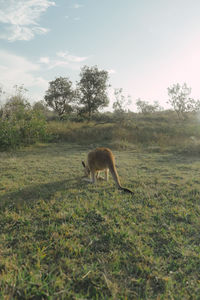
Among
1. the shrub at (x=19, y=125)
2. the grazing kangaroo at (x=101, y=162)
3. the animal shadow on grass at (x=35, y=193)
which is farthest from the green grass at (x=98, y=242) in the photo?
the shrub at (x=19, y=125)

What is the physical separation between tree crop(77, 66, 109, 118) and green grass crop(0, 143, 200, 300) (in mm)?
20409

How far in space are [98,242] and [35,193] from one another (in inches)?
97.6

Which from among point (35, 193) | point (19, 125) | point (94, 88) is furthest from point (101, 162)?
point (94, 88)

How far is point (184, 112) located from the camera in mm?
28766

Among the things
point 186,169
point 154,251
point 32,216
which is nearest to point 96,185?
point 32,216

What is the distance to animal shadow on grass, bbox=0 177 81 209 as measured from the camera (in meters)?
4.21

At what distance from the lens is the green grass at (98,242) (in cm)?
204

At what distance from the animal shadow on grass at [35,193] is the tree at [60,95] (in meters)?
25.2

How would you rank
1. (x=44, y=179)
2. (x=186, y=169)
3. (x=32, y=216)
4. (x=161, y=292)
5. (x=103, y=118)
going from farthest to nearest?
(x=103, y=118) < (x=186, y=169) < (x=44, y=179) < (x=32, y=216) < (x=161, y=292)

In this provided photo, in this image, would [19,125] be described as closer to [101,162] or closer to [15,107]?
[15,107]

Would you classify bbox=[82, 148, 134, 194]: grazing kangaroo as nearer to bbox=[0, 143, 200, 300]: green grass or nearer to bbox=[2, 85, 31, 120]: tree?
bbox=[0, 143, 200, 300]: green grass

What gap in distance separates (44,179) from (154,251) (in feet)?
13.7

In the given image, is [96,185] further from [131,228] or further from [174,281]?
[174,281]

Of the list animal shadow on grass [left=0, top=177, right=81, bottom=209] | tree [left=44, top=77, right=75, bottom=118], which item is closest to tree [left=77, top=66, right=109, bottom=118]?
tree [left=44, top=77, right=75, bottom=118]
